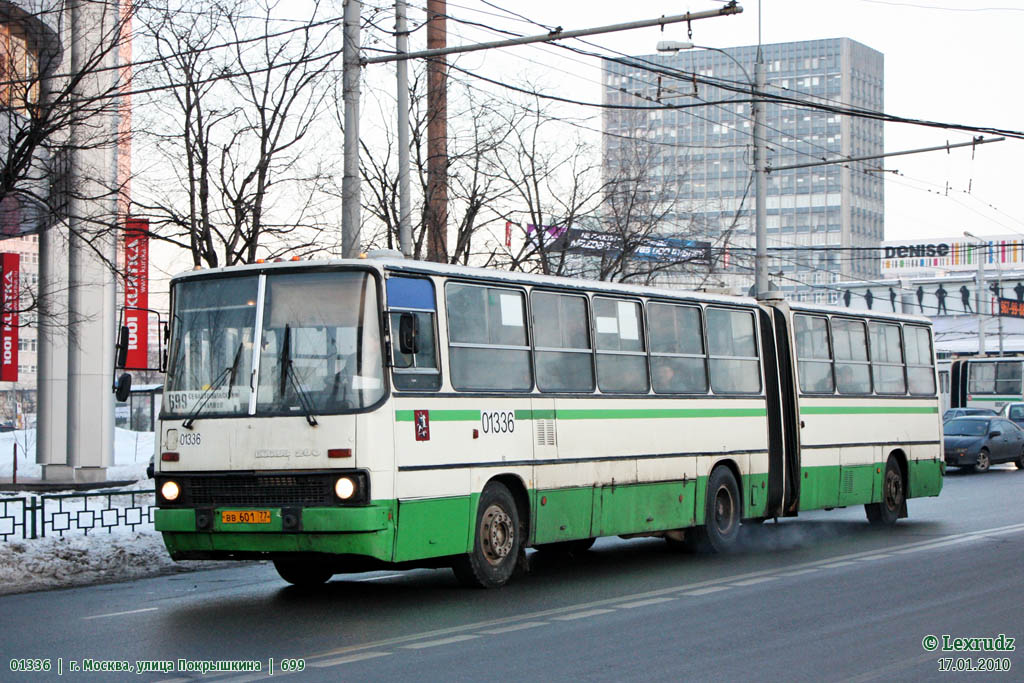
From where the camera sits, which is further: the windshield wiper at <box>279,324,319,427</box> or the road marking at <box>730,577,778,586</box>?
the road marking at <box>730,577,778,586</box>

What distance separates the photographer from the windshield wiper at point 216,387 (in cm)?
1170

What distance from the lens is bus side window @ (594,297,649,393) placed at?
14.3 meters

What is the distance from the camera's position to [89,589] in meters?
13.3

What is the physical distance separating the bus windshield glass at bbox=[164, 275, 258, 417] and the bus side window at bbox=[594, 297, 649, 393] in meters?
3.99

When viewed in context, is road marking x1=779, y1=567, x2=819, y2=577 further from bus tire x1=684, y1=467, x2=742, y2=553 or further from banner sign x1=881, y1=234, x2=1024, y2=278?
banner sign x1=881, y1=234, x2=1024, y2=278

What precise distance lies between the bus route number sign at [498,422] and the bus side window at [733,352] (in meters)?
4.12

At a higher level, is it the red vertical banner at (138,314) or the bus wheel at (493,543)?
the red vertical banner at (138,314)

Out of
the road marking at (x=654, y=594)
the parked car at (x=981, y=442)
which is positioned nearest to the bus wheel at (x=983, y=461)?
the parked car at (x=981, y=442)

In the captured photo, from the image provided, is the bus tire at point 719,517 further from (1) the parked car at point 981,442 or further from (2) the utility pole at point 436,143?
(1) the parked car at point 981,442

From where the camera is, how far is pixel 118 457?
132ft

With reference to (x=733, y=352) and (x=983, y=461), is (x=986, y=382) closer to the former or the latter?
(x=983, y=461)

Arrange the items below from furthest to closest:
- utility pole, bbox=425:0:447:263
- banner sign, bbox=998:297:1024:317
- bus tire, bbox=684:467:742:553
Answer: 1. banner sign, bbox=998:297:1024:317
2. utility pole, bbox=425:0:447:263
3. bus tire, bbox=684:467:742:553

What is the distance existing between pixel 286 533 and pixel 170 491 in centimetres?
130

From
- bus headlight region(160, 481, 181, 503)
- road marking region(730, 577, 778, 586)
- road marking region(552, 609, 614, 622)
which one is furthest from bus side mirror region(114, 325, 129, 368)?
road marking region(730, 577, 778, 586)
